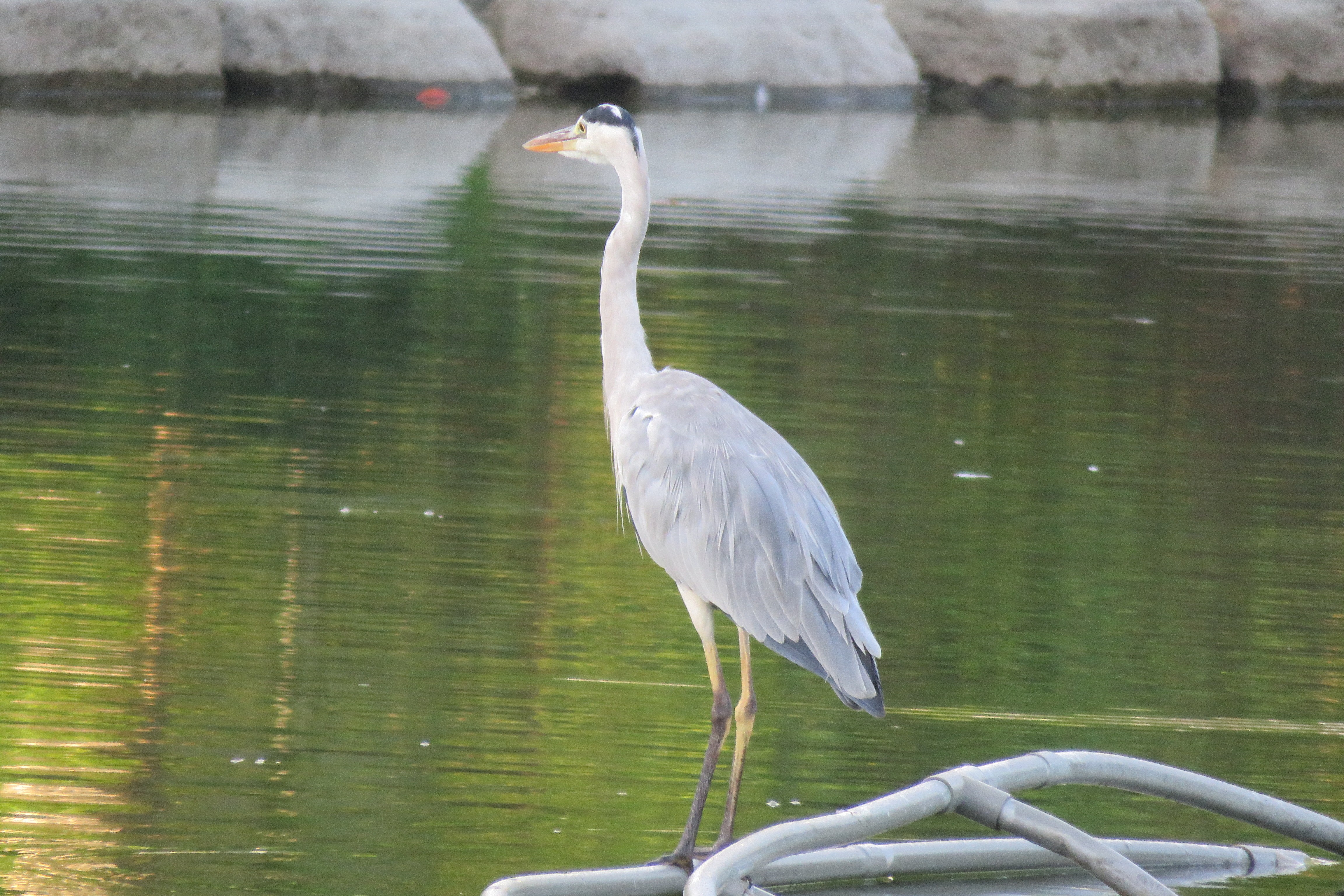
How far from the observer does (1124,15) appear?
27125 mm

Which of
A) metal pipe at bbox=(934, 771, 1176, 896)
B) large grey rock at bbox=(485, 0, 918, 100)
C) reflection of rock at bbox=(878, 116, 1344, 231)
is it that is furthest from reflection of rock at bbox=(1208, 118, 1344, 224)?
metal pipe at bbox=(934, 771, 1176, 896)

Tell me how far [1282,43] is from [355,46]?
1317cm

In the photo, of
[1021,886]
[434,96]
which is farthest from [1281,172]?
[1021,886]

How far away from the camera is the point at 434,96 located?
2389cm

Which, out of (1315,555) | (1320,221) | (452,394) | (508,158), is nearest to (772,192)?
(508,158)

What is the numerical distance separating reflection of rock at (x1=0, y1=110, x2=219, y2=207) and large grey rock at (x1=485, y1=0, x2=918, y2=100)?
5.23m

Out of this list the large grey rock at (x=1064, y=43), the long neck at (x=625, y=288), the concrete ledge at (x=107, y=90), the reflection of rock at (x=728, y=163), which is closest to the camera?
the long neck at (x=625, y=288)

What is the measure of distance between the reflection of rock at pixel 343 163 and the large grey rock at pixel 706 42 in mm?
2119

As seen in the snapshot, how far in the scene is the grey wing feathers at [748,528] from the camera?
4.63 metres

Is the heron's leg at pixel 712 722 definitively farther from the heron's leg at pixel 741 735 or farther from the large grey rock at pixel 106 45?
the large grey rock at pixel 106 45

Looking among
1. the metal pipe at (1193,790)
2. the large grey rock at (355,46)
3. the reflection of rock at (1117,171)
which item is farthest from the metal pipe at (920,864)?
the large grey rock at (355,46)

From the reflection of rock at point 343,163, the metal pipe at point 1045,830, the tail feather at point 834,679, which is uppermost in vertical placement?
the tail feather at point 834,679

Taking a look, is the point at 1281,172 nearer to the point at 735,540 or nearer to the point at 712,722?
the point at 712,722

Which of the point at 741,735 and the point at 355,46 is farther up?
the point at 741,735
